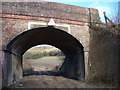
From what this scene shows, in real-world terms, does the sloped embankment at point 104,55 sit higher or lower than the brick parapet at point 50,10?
lower

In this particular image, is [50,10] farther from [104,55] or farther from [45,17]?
[104,55]

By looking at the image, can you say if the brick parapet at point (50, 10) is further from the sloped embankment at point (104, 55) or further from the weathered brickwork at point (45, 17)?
the sloped embankment at point (104, 55)

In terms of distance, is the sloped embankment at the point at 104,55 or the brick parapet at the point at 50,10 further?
the brick parapet at the point at 50,10

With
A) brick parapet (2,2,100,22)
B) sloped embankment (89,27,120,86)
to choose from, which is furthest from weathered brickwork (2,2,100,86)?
sloped embankment (89,27,120,86)

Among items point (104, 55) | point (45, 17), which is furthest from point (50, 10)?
point (104, 55)

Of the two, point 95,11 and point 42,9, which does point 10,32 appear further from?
point 95,11

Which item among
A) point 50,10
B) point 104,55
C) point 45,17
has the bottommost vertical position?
→ point 104,55

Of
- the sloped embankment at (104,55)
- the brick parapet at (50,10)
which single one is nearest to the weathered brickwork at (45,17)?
the brick parapet at (50,10)

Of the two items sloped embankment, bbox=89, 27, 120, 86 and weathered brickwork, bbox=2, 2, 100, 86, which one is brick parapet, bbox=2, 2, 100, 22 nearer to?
weathered brickwork, bbox=2, 2, 100, 86

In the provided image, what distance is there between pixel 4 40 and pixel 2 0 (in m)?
2.27

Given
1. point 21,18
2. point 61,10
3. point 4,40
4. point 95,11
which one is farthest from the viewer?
point 95,11

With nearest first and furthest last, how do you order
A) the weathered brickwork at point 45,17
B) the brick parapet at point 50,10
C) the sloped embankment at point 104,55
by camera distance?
the sloped embankment at point 104,55, the weathered brickwork at point 45,17, the brick parapet at point 50,10

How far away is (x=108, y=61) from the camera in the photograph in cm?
938

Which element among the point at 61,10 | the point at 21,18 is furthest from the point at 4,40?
the point at 61,10
